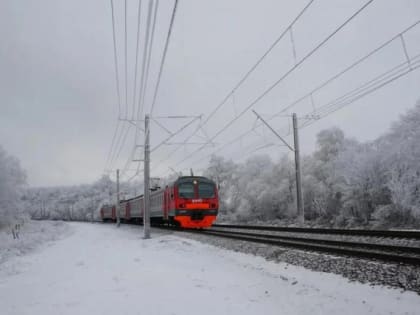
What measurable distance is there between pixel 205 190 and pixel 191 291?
59.8 ft

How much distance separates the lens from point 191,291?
23.3 feet

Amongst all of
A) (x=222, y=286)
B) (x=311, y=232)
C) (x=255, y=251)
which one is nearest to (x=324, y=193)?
(x=311, y=232)

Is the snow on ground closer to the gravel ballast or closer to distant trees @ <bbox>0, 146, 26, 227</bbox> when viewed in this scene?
the gravel ballast

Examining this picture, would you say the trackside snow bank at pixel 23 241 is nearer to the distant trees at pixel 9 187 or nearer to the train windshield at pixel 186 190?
the train windshield at pixel 186 190

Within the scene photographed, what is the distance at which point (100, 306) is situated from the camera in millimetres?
6133

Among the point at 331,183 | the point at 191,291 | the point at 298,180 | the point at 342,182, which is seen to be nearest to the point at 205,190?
the point at 298,180

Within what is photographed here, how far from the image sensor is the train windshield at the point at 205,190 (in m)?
25.0

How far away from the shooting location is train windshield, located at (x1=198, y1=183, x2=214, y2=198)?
24997mm

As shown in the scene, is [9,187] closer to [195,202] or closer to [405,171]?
[195,202]

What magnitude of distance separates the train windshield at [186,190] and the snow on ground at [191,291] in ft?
44.5

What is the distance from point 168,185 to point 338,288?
20.1 meters

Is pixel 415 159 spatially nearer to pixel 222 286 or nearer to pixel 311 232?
pixel 311 232

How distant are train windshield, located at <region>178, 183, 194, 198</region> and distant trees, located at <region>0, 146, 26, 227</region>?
3699 cm

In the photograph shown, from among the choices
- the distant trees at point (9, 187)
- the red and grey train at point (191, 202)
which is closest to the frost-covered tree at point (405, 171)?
Result: the red and grey train at point (191, 202)
